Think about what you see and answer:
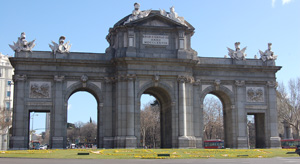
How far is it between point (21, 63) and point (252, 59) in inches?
1234

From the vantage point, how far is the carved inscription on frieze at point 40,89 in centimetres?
4919

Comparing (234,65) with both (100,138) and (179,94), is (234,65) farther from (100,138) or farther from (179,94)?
(100,138)

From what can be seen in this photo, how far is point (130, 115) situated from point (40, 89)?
11837 mm

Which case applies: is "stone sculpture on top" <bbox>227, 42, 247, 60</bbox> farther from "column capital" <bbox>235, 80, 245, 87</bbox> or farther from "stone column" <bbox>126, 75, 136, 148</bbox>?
"stone column" <bbox>126, 75, 136, 148</bbox>

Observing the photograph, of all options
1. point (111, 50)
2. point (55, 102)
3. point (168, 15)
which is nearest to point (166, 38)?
point (168, 15)

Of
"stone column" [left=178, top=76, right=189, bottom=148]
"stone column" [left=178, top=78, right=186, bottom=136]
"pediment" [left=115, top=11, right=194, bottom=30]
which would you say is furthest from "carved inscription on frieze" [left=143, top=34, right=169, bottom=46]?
"stone column" [left=178, top=78, right=186, bottom=136]

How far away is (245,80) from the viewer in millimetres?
54531

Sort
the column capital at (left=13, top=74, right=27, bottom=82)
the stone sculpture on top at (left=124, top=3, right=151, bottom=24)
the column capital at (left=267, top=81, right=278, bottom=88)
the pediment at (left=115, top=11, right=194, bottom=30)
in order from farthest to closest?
the column capital at (left=267, top=81, right=278, bottom=88) → the stone sculpture on top at (left=124, top=3, right=151, bottom=24) → the pediment at (left=115, top=11, right=194, bottom=30) → the column capital at (left=13, top=74, right=27, bottom=82)

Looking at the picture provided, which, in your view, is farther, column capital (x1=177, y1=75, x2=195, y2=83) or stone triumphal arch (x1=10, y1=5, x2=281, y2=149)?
column capital (x1=177, y1=75, x2=195, y2=83)

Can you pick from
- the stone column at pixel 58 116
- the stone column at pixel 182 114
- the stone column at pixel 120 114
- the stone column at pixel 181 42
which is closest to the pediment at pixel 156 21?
the stone column at pixel 181 42

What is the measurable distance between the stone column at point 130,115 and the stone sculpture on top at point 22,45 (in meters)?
13.2

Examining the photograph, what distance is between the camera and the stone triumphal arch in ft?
160

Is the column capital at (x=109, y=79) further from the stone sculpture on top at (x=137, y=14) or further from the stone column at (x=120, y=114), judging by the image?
the stone sculpture on top at (x=137, y=14)

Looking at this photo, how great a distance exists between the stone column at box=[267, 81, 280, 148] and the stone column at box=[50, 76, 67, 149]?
91.2 ft
